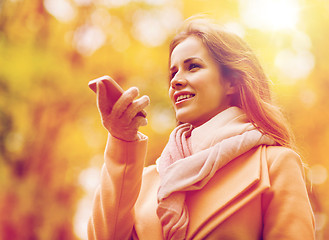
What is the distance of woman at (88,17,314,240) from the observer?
1504 millimetres

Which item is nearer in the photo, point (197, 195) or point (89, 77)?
point (197, 195)

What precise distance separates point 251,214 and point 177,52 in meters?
0.80

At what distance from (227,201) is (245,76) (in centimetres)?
62

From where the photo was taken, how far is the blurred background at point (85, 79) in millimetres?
6055

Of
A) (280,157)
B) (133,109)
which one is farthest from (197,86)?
(280,157)

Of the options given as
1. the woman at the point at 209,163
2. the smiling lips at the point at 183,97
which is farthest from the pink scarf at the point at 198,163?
the smiling lips at the point at 183,97

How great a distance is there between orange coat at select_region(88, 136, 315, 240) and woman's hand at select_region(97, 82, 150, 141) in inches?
3.3

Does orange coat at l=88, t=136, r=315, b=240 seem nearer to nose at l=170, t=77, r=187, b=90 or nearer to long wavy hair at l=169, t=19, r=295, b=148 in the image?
long wavy hair at l=169, t=19, r=295, b=148

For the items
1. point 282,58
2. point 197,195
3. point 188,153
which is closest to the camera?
point 197,195

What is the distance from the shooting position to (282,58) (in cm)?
610

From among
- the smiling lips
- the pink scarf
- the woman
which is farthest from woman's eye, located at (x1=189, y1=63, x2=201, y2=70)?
the pink scarf

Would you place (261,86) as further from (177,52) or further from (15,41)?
(15,41)

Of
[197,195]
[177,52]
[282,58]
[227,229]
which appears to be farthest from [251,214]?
[282,58]

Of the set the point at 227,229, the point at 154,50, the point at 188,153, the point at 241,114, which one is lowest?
the point at 227,229
